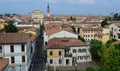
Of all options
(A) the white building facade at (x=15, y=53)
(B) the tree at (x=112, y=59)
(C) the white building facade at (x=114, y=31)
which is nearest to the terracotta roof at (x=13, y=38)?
(A) the white building facade at (x=15, y=53)

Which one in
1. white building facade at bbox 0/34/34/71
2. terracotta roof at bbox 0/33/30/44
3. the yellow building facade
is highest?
terracotta roof at bbox 0/33/30/44

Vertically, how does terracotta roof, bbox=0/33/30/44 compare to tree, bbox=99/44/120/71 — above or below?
above

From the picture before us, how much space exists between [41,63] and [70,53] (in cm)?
554

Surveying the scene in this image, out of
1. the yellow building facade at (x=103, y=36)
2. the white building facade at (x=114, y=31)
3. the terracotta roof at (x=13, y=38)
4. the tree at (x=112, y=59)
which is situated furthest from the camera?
the white building facade at (x=114, y=31)

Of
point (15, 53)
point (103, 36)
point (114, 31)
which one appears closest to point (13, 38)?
point (15, 53)

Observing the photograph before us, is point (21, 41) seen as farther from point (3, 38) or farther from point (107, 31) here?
point (107, 31)

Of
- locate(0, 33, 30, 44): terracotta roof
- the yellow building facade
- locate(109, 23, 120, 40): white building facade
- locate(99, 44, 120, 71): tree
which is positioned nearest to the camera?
locate(0, 33, 30, 44): terracotta roof

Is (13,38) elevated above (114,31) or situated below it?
above

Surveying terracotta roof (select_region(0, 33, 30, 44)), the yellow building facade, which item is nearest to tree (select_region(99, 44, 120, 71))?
terracotta roof (select_region(0, 33, 30, 44))

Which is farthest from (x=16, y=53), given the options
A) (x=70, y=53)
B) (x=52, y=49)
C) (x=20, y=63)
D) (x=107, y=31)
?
(x=107, y=31)

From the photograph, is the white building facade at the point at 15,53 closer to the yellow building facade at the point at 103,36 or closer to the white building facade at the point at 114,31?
the yellow building facade at the point at 103,36

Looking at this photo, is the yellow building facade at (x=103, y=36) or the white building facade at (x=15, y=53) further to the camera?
the yellow building facade at (x=103, y=36)

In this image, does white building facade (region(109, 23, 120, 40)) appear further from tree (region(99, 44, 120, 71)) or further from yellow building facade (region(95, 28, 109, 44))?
tree (region(99, 44, 120, 71))

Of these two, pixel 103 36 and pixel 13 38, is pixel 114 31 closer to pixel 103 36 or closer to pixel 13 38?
pixel 103 36
